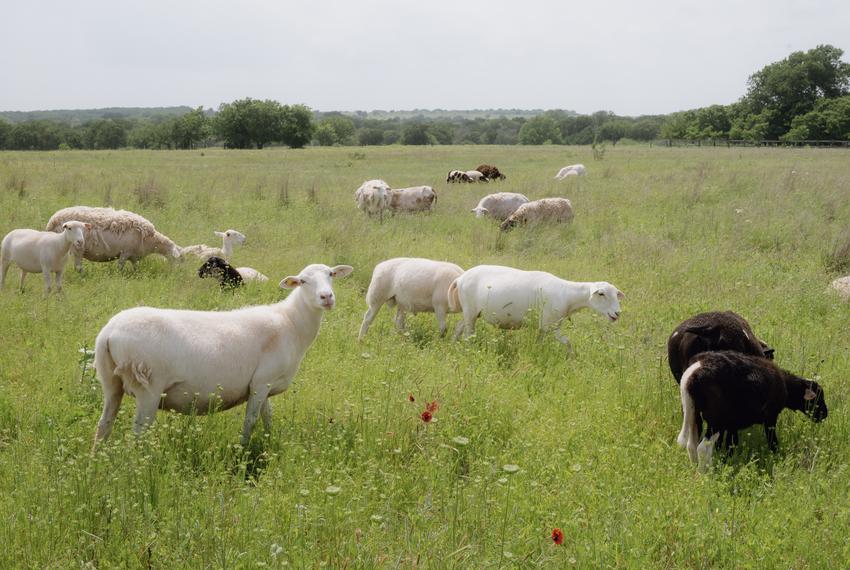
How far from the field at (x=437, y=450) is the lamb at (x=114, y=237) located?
0.31m

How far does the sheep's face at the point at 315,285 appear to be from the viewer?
5953mm

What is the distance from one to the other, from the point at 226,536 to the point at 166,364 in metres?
1.76

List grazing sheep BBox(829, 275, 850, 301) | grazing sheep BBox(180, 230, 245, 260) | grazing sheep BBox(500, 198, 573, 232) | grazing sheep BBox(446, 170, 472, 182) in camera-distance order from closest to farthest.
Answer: grazing sheep BBox(829, 275, 850, 301) → grazing sheep BBox(180, 230, 245, 260) → grazing sheep BBox(500, 198, 573, 232) → grazing sheep BBox(446, 170, 472, 182)

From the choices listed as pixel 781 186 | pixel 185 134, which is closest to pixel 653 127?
pixel 185 134

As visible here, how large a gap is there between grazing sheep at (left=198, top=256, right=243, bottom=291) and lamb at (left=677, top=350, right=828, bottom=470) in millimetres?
7186

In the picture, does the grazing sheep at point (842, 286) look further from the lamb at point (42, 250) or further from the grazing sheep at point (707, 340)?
the lamb at point (42, 250)

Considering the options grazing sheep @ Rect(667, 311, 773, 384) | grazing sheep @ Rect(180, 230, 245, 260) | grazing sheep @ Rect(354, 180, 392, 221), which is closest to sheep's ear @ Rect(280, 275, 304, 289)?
grazing sheep @ Rect(667, 311, 773, 384)

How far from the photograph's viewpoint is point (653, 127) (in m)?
143

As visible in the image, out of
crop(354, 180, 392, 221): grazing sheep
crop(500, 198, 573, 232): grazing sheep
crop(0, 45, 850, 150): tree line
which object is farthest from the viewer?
crop(0, 45, 850, 150): tree line

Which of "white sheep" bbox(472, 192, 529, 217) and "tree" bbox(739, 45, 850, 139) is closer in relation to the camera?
"white sheep" bbox(472, 192, 529, 217)

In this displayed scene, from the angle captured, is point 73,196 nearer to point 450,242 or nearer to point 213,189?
point 213,189

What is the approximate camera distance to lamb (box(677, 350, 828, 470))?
17.4 feet

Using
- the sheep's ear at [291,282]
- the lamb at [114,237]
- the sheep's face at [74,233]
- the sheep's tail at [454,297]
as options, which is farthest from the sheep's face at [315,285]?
the lamb at [114,237]

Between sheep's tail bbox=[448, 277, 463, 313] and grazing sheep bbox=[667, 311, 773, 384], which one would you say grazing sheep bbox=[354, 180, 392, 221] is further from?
grazing sheep bbox=[667, 311, 773, 384]
